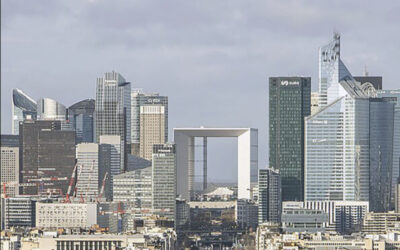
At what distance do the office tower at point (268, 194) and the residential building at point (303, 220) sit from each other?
13756 mm

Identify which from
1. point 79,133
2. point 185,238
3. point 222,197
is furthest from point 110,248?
point 79,133

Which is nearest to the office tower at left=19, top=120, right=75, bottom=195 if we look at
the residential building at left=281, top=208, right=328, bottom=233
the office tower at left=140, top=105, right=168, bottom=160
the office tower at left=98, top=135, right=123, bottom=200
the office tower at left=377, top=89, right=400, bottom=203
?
the office tower at left=98, top=135, right=123, bottom=200

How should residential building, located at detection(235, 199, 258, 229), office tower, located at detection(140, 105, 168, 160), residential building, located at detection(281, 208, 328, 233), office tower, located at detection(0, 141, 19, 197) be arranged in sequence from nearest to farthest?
residential building, located at detection(281, 208, 328, 233)
residential building, located at detection(235, 199, 258, 229)
office tower, located at detection(0, 141, 19, 197)
office tower, located at detection(140, 105, 168, 160)

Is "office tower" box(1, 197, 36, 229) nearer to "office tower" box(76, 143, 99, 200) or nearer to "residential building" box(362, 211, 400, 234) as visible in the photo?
"office tower" box(76, 143, 99, 200)

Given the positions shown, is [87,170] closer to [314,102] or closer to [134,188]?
[134,188]

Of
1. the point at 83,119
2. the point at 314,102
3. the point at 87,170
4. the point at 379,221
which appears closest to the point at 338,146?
the point at 314,102

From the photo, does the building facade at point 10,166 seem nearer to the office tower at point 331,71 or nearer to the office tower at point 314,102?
the office tower at point 314,102

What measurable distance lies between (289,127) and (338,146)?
4.51 m

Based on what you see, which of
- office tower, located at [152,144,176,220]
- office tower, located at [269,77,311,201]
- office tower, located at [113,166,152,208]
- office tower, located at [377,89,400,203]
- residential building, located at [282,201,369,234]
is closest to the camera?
residential building, located at [282,201,369,234]

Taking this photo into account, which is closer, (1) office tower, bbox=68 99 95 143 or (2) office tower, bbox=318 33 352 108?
(2) office tower, bbox=318 33 352 108

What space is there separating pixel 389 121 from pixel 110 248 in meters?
63.3

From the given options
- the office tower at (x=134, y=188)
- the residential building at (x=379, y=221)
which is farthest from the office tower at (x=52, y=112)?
the residential building at (x=379, y=221)

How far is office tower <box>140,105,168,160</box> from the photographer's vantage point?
561 feet

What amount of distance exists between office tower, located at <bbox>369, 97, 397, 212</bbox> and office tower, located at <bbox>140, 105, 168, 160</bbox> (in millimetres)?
28321
